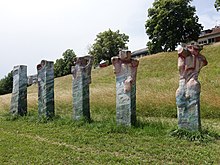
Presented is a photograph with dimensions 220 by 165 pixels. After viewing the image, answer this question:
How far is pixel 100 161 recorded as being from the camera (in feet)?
19.8

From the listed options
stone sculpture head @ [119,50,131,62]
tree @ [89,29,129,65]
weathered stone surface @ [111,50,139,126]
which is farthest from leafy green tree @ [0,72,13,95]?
stone sculpture head @ [119,50,131,62]

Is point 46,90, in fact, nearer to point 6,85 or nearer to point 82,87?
point 82,87

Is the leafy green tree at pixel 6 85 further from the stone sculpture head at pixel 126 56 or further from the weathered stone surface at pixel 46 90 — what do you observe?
the stone sculpture head at pixel 126 56

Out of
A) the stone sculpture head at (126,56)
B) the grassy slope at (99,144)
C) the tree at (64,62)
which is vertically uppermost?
the tree at (64,62)

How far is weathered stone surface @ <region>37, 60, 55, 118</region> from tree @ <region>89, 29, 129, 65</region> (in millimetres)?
40906

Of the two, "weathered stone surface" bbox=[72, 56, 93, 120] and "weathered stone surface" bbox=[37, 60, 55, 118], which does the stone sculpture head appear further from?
"weathered stone surface" bbox=[37, 60, 55, 118]

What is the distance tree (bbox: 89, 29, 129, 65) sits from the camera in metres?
53.2

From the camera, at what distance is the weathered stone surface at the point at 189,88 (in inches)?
312

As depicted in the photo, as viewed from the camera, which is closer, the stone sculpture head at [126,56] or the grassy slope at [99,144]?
the grassy slope at [99,144]

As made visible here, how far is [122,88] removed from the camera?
9.62 m

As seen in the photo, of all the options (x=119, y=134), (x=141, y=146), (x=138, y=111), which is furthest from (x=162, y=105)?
(x=141, y=146)

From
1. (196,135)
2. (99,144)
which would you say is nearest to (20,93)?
(99,144)

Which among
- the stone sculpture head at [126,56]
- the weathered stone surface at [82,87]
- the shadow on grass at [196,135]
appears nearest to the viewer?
the shadow on grass at [196,135]

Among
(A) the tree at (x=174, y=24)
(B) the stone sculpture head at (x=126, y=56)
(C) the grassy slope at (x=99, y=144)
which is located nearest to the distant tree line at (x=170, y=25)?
(A) the tree at (x=174, y=24)
